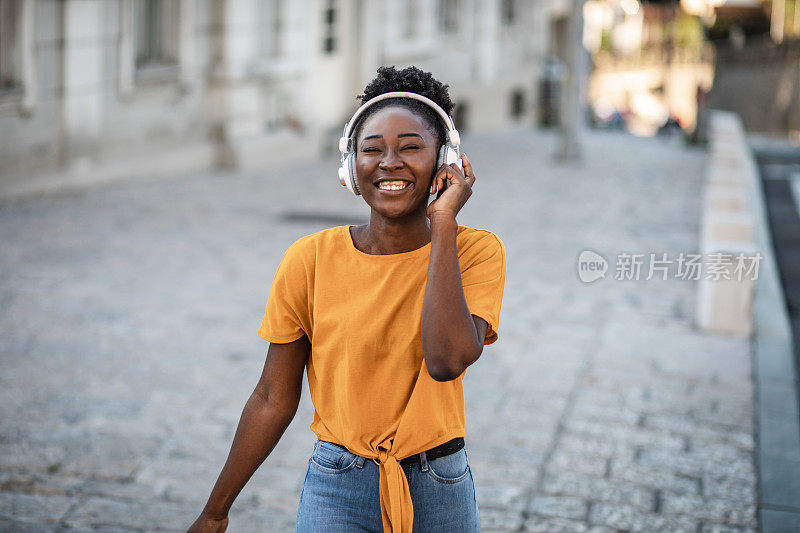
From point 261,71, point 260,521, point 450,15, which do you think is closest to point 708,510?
point 260,521

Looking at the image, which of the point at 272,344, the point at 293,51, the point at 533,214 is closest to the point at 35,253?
the point at 533,214

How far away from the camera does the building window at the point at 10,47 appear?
11.6 m

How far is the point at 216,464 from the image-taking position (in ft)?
16.5

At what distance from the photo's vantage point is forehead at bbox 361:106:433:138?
7.73ft

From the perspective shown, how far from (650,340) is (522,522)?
3.34m

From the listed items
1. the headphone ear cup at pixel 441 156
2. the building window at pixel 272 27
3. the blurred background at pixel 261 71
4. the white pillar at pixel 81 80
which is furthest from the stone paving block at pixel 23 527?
the building window at pixel 272 27

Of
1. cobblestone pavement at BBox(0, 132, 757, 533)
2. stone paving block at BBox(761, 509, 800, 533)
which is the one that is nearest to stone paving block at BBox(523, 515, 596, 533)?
cobblestone pavement at BBox(0, 132, 757, 533)

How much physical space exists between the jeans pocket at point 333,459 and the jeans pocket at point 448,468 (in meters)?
0.18

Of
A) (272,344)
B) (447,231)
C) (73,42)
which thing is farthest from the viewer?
(73,42)

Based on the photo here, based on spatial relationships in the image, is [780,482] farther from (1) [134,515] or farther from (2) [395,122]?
(2) [395,122]

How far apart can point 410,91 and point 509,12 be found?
2776 centimetres

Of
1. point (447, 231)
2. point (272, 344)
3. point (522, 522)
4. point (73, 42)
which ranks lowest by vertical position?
point (522, 522)

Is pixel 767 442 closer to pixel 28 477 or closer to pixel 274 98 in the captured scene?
pixel 28 477

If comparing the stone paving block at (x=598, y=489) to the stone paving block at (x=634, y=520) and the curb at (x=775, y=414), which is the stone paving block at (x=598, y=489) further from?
the curb at (x=775, y=414)
